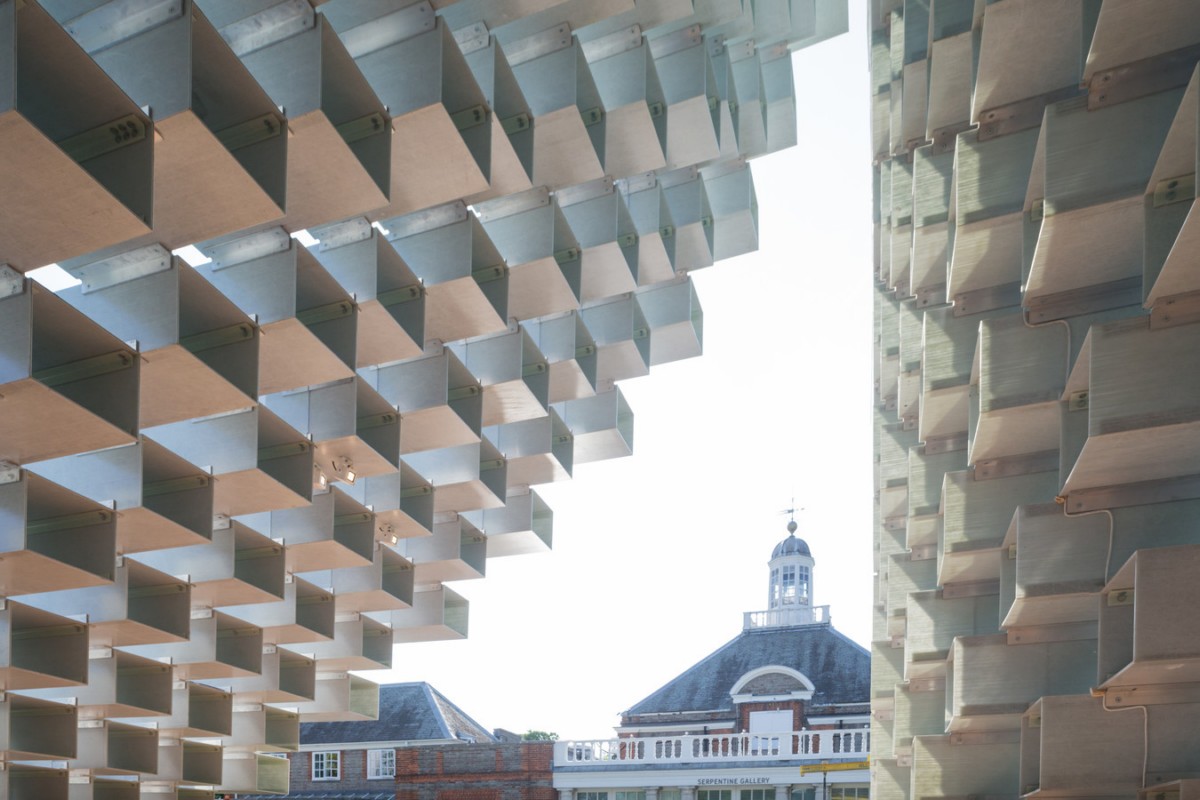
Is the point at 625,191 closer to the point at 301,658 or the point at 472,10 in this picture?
the point at 472,10

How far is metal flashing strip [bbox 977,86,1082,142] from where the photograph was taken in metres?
9.12

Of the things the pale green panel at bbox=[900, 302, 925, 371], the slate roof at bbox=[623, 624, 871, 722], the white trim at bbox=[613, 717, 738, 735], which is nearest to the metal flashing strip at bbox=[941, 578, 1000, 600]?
the pale green panel at bbox=[900, 302, 925, 371]

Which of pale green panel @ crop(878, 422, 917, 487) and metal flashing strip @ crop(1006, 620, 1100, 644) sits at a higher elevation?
pale green panel @ crop(878, 422, 917, 487)

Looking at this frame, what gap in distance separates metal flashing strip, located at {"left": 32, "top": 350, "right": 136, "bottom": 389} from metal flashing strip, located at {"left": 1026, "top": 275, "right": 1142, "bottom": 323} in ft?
20.6

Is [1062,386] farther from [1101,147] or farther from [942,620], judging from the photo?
[942,620]

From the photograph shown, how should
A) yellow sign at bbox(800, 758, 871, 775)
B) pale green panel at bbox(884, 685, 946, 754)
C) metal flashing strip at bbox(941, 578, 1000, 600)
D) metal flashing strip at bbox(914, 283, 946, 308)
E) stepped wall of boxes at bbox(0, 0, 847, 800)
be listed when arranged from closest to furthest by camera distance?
stepped wall of boxes at bbox(0, 0, 847, 800) → metal flashing strip at bbox(941, 578, 1000, 600) → metal flashing strip at bbox(914, 283, 946, 308) → pale green panel at bbox(884, 685, 946, 754) → yellow sign at bbox(800, 758, 871, 775)

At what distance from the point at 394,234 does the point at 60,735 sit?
794 centimetres

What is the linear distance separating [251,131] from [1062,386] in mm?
5598

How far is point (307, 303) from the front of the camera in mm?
10922

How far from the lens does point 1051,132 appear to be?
7.59 m

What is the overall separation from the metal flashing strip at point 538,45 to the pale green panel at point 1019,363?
4.47 m

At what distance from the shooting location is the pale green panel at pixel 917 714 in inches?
584

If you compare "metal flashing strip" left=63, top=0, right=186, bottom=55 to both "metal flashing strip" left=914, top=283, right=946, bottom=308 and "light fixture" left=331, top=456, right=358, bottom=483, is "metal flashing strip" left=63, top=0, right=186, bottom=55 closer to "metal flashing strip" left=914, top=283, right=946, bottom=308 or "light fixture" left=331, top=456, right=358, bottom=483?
"light fixture" left=331, top=456, right=358, bottom=483

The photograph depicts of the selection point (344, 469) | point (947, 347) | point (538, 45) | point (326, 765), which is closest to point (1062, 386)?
point (947, 347)
